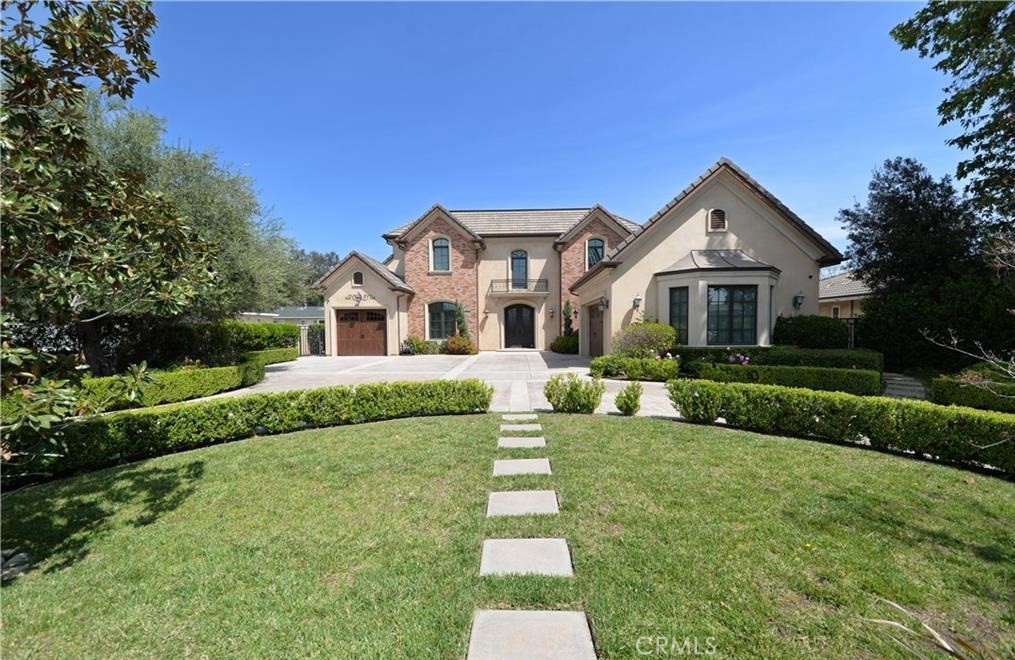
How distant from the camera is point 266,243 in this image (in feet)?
49.0

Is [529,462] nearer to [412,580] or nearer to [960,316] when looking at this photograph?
[412,580]

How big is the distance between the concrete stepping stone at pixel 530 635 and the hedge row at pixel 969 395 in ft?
31.3

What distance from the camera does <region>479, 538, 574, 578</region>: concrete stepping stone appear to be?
3.06 metres

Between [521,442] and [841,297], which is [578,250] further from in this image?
[521,442]

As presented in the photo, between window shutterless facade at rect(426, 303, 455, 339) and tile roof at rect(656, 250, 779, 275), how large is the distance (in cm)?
1324

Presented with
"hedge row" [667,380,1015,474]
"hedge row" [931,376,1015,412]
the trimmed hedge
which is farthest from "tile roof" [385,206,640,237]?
"hedge row" [667,380,1015,474]

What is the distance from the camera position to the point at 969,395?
26.6 ft

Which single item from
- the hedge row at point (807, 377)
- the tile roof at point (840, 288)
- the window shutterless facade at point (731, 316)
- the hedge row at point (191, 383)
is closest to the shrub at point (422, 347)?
the hedge row at point (191, 383)

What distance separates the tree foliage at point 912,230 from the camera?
14562 mm

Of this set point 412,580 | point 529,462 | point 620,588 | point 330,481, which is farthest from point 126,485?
point 620,588

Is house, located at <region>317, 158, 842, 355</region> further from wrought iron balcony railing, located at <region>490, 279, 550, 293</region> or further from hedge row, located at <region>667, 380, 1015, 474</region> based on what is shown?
hedge row, located at <region>667, 380, 1015, 474</region>

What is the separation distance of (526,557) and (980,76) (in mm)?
19701

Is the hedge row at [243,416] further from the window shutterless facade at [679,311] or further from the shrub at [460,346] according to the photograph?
the shrub at [460,346]

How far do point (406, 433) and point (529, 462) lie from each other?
101 inches
